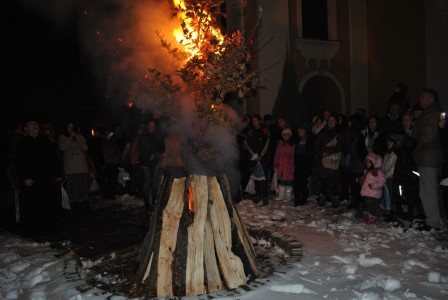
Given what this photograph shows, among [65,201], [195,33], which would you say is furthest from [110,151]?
[195,33]

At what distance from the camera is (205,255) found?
4.05 metres

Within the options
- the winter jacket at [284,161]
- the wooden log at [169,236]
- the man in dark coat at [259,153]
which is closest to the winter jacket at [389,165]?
the winter jacket at [284,161]

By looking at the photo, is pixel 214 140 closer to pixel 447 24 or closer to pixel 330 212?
pixel 330 212

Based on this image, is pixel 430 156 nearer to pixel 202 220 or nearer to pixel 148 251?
pixel 202 220

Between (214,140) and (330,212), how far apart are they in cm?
329

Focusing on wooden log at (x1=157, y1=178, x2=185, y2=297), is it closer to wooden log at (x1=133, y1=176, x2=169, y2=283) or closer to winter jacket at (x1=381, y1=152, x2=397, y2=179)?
wooden log at (x1=133, y1=176, x2=169, y2=283)

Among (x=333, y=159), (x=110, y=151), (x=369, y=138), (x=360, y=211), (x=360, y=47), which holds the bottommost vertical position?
(x=360, y=211)

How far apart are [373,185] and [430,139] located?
122cm

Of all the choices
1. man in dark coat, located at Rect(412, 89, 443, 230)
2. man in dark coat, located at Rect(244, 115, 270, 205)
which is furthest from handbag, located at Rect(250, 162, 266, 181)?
man in dark coat, located at Rect(412, 89, 443, 230)

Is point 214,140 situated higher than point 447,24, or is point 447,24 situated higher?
point 447,24

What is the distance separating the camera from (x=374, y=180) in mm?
6934

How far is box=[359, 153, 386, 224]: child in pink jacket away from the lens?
22.6 feet

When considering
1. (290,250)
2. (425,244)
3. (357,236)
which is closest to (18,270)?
(290,250)

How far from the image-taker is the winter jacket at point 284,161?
8.96 meters
